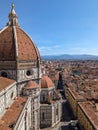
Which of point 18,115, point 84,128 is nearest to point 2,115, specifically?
point 18,115

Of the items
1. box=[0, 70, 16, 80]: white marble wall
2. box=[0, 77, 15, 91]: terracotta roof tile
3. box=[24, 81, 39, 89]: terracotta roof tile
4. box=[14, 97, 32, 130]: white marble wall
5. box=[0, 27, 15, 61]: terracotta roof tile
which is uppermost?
box=[0, 27, 15, 61]: terracotta roof tile

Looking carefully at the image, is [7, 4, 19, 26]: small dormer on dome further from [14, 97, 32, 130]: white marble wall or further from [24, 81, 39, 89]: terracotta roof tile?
[14, 97, 32, 130]: white marble wall

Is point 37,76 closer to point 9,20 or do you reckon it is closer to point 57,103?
point 57,103

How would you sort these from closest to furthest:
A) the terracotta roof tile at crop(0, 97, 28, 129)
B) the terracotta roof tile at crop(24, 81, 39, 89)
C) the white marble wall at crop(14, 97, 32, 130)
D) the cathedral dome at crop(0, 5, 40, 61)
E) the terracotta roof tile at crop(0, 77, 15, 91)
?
the white marble wall at crop(14, 97, 32, 130), the terracotta roof tile at crop(0, 97, 28, 129), the terracotta roof tile at crop(0, 77, 15, 91), the terracotta roof tile at crop(24, 81, 39, 89), the cathedral dome at crop(0, 5, 40, 61)

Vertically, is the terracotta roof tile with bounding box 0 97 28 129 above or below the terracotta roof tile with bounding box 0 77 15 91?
below

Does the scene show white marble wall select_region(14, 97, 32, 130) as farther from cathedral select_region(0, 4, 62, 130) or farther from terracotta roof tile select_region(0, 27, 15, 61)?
terracotta roof tile select_region(0, 27, 15, 61)

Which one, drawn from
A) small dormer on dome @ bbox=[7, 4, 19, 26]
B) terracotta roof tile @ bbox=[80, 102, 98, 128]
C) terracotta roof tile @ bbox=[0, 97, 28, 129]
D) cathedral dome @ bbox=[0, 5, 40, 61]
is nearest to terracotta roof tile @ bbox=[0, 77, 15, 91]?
terracotta roof tile @ bbox=[0, 97, 28, 129]

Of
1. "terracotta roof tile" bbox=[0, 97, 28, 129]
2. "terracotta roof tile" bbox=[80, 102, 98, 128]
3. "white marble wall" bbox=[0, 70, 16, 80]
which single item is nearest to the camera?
"terracotta roof tile" bbox=[0, 97, 28, 129]

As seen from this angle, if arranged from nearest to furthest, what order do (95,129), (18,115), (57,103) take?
(18,115) < (95,129) < (57,103)

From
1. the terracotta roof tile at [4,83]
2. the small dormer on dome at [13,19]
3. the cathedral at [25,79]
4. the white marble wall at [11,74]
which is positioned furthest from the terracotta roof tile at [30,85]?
the small dormer on dome at [13,19]

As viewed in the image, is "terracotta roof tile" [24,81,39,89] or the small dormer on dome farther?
the small dormer on dome
